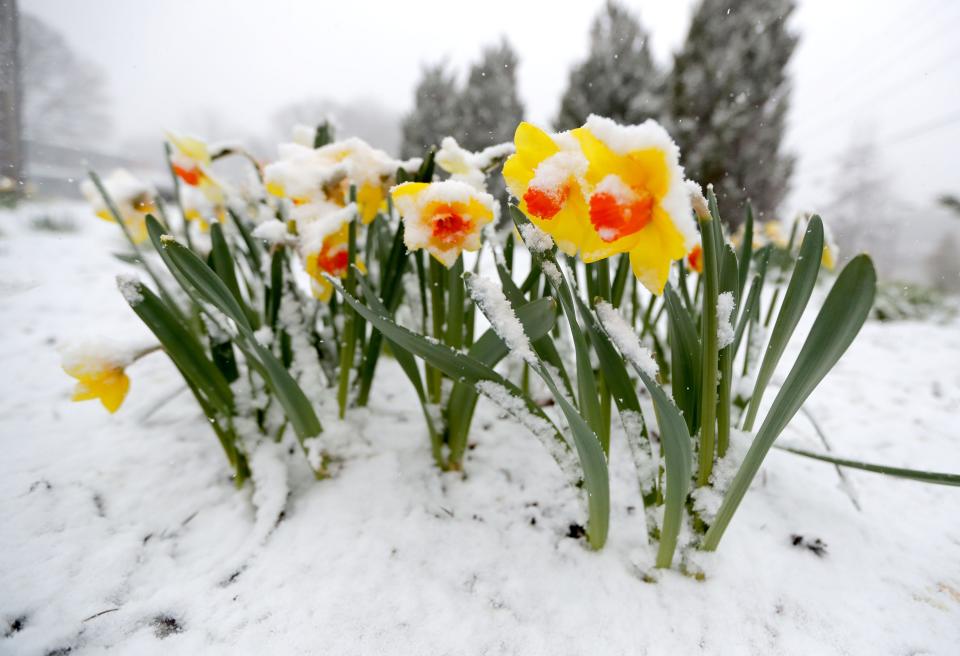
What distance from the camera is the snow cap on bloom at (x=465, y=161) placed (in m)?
0.72

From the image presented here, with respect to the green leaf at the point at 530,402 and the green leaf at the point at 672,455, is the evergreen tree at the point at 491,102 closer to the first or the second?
the green leaf at the point at 530,402

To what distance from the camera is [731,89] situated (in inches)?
249

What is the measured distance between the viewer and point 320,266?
77 cm

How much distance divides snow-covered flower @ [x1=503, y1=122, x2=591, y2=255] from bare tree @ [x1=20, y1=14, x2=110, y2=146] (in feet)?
9.67

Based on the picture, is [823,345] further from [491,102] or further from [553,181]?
[491,102]

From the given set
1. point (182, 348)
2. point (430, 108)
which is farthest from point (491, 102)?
point (182, 348)

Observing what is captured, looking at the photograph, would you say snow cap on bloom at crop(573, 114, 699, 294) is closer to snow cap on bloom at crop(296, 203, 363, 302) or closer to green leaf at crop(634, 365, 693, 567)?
green leaf at crop(634, 365, 693, 567)

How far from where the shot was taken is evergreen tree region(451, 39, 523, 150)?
259 inches

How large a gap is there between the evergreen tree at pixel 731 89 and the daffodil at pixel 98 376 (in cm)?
673

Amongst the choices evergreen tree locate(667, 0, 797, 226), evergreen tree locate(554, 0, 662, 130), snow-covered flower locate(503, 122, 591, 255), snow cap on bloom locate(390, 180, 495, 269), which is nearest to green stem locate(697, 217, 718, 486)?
snow-covered flower locate(503, 122, 591, 255)

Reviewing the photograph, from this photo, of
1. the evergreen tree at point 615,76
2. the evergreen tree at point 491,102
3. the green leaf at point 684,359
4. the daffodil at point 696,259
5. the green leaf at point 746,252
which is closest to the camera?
the green leaf at point 684,359

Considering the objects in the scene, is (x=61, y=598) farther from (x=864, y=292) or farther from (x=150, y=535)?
(x=864, y=292)

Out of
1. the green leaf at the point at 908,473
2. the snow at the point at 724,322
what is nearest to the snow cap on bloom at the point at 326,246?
the snow at the point at 724,322

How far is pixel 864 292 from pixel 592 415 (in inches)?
13.2
